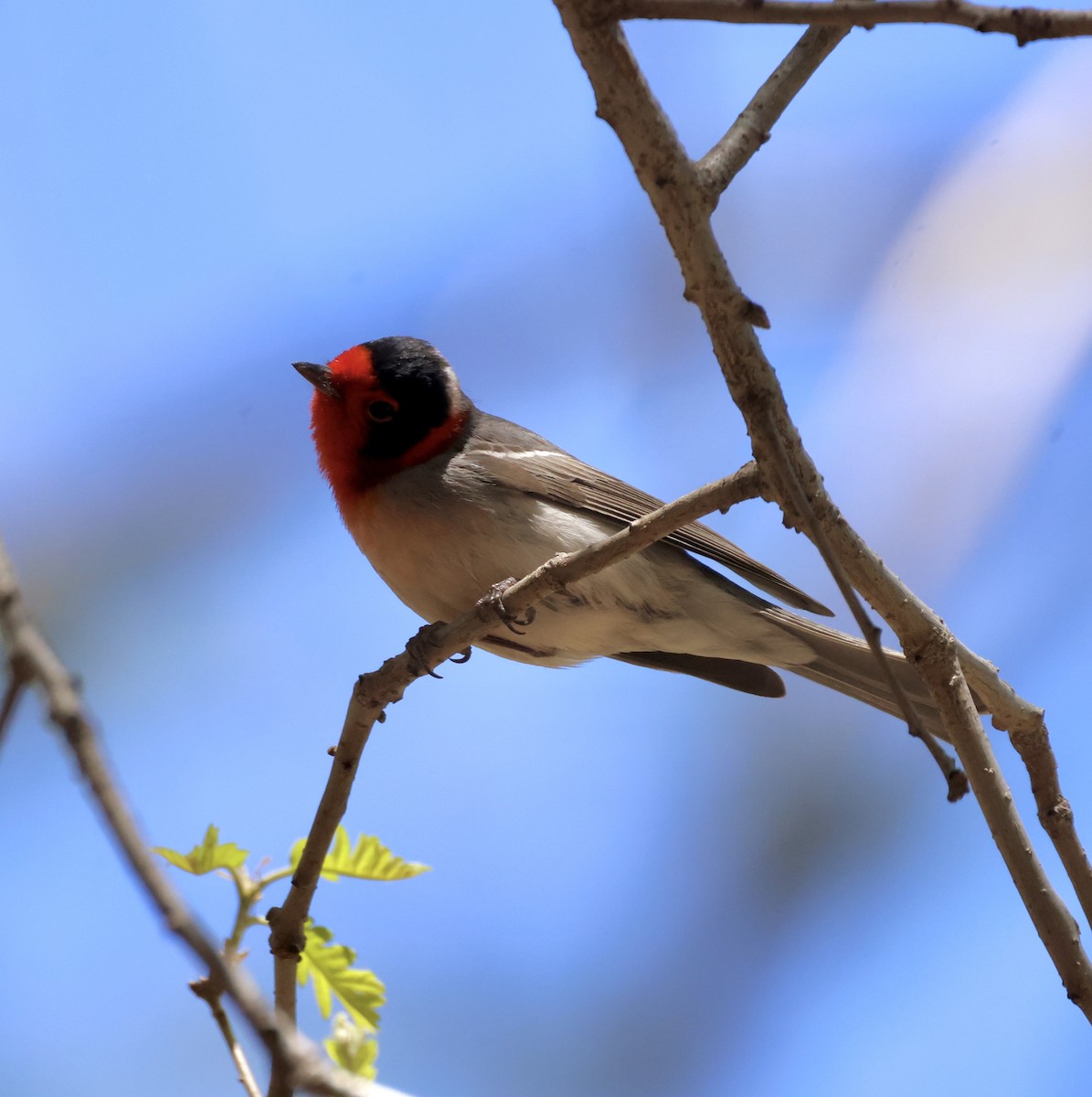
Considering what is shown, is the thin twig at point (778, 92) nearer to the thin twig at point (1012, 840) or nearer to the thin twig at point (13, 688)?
the thin twig at point (1012, 840)

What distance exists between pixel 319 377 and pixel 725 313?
3083 millimetres

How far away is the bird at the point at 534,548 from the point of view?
4.82 m

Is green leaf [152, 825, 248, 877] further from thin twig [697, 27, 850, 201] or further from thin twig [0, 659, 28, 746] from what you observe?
thin twig [697, 27, 850, 201]

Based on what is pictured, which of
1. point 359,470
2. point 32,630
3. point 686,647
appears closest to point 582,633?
point 686,647

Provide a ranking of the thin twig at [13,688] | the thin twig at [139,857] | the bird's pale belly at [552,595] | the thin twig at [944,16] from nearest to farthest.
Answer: the thin twig at [139,857], the thin twig at [13,688], the thin twig at [944,16], the bird's pale belly at [552,595]

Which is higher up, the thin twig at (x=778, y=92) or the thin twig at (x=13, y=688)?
the thin twig at (x=778, y=92)

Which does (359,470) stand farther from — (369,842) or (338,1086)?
(338,1086)

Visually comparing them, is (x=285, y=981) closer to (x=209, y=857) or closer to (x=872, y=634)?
(x=209, y=857)

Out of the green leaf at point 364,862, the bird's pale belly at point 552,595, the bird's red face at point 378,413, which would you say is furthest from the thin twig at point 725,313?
the bird's red face at point 378,413

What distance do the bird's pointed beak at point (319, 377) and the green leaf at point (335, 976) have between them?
2930 millimetres

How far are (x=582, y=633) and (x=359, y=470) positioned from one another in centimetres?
118

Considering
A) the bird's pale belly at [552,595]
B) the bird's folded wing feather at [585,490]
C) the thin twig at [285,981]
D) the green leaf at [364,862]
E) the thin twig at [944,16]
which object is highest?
the thin twig at [944,16]

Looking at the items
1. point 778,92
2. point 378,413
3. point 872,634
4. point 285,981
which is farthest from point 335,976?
point 378,413

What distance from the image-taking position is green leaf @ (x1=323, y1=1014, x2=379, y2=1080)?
267 cm
